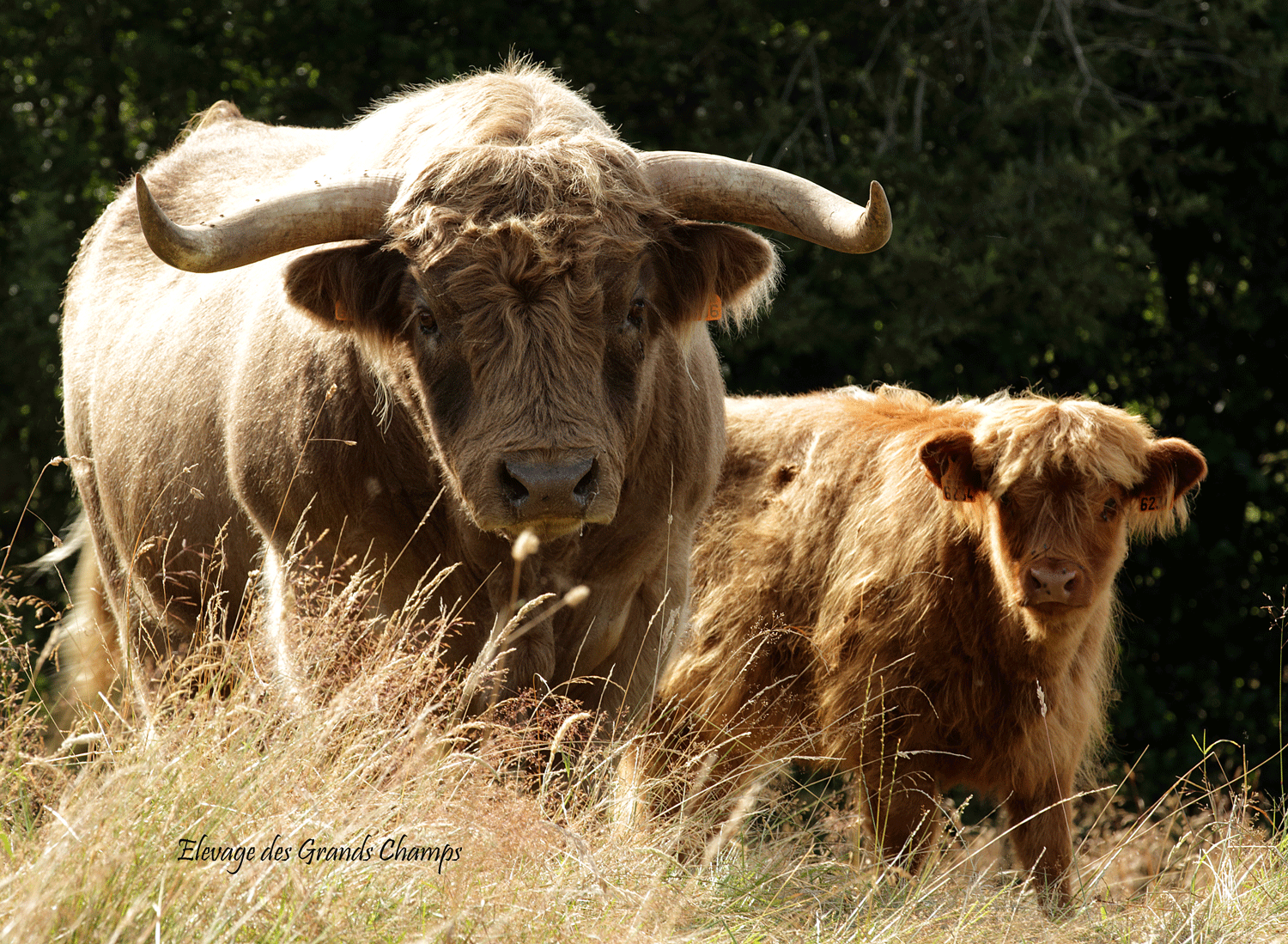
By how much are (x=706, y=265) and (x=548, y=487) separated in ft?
2.96

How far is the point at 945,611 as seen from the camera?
183 inches

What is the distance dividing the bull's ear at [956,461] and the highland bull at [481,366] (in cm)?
85

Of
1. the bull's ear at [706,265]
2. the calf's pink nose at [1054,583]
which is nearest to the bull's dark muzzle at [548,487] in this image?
the bull's ear at [706,265]

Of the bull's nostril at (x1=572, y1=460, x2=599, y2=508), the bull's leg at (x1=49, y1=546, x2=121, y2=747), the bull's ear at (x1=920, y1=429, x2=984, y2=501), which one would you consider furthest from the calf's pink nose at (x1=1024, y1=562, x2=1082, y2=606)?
the bull's leg at (x1=49, y1=546, x2=121, y2=747)

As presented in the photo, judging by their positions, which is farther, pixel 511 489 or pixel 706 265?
pixel 706 265

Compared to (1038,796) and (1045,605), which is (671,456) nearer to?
(1045,605)

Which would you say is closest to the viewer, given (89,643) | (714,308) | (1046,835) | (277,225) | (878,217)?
(878,217)

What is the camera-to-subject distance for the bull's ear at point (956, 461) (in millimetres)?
4469

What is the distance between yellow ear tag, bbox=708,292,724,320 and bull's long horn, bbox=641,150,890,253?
0.21 m

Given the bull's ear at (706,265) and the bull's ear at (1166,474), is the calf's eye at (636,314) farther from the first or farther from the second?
the bull's ear at (1166,474)

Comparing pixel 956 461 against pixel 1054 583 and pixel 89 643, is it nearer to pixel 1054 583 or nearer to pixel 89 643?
pixel 1054 583

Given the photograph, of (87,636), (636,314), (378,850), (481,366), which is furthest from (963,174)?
(378,850)

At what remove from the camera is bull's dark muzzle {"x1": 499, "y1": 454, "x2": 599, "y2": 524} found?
2.87 meters

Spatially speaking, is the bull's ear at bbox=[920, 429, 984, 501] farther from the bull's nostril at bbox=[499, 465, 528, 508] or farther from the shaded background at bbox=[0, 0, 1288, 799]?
the shaded background at bbox=[0, 0, 1288, 799]
